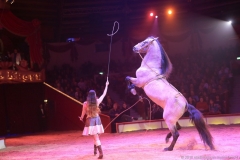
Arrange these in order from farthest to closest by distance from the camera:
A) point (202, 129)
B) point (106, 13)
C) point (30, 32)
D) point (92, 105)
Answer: point (106, 13) < point (30, 32) < point (92, 105) < point (202, 129)

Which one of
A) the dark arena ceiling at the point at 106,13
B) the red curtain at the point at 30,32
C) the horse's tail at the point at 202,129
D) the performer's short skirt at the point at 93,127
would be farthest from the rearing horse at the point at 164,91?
the dark arena ceiling at the point at 106,13

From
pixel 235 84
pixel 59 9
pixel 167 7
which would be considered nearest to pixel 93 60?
pixel 59 9

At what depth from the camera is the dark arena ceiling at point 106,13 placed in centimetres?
2106

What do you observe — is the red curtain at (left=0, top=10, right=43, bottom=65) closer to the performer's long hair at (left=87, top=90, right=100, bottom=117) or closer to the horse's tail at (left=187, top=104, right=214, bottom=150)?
the performer's long hair at (left=87, top=90, right=100, bottom=117)

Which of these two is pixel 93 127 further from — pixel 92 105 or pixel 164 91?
pixel 164 91

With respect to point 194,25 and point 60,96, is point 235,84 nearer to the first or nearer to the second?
point 194,25

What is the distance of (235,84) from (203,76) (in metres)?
2.06

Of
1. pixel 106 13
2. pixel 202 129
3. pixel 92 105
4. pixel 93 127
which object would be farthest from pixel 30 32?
pixel 202 129

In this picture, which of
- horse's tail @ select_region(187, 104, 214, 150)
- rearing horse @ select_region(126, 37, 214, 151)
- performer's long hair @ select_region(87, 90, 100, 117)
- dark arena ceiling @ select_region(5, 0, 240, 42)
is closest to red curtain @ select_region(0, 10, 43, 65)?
dark arena ceiling @ select_region(5, 0, 240, 42)

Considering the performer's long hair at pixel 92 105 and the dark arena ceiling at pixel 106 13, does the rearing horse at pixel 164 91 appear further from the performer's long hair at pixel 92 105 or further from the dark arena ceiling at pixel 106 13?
the dark arena ceiling at pixel 106 13

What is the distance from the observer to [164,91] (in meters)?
7.43

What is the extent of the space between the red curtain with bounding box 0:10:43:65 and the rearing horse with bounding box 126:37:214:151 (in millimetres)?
9758

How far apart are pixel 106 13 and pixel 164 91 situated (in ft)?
50.1

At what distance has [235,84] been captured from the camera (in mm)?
18453
